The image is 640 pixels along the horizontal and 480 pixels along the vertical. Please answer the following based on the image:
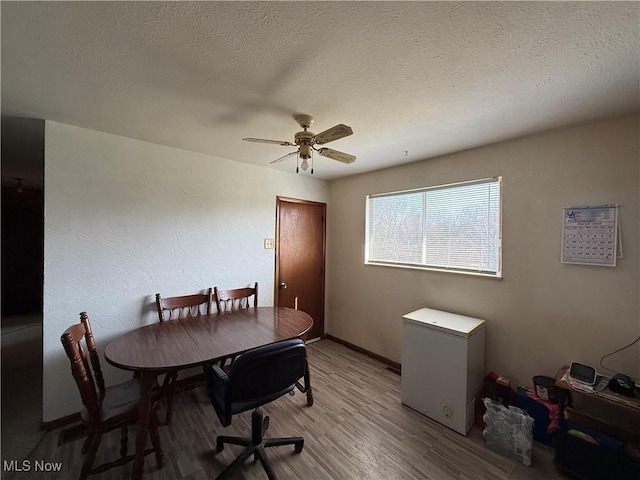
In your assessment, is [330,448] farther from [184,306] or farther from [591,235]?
[591,235]

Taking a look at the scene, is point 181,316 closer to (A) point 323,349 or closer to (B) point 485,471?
(A) point 323,349

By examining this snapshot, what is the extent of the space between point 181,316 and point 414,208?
283cm

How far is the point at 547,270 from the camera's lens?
1.99 metres

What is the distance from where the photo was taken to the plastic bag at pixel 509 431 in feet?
5.60

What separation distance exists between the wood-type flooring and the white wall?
60cm

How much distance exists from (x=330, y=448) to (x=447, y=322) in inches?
54.9

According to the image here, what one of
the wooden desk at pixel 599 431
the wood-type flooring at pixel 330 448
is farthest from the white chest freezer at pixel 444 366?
the wooden desk at pixel 599 431

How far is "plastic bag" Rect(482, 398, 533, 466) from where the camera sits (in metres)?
1.71

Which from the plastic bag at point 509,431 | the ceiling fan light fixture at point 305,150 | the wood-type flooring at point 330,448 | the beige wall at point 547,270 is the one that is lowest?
the wood-type flooring at point 330,448

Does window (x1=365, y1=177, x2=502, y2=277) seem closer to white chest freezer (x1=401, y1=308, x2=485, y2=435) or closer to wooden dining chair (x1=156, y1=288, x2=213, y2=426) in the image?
white chest freezer (x1=401, y1=308, x2=485, y2=435)

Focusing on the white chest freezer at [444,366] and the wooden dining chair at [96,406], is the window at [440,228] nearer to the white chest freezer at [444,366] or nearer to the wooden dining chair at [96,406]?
the white chest freezer at [444,366]

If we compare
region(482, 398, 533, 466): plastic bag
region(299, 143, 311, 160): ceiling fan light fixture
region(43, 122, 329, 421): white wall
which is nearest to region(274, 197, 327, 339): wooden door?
region(43, 122, 329, 421): white wall

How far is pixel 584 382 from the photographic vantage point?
162 cm

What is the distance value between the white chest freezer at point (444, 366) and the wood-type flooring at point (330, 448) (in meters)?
0.13
